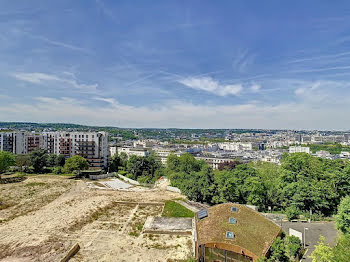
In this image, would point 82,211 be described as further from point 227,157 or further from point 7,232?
point 227,157

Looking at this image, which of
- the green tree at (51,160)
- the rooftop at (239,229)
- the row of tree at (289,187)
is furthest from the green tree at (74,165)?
the rooftop at (239,229)

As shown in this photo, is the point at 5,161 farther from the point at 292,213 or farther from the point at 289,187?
the point at 292,213

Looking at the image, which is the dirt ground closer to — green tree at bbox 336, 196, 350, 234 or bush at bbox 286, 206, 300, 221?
bush at bbox 286, 206, 300, 221

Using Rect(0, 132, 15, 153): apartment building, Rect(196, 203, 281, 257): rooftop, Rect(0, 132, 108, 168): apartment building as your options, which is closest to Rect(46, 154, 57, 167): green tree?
Rect(0, 132, 108, 168): apartment building

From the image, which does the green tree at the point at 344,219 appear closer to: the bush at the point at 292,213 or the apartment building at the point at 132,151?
the bush at the point at 292,213

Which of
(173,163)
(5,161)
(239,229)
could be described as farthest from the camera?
(173,163)

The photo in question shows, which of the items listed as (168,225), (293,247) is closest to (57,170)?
(168,225)

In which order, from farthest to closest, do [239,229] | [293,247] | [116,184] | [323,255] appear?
[116,184] < [239,229] < [293,247] < [323,255]
